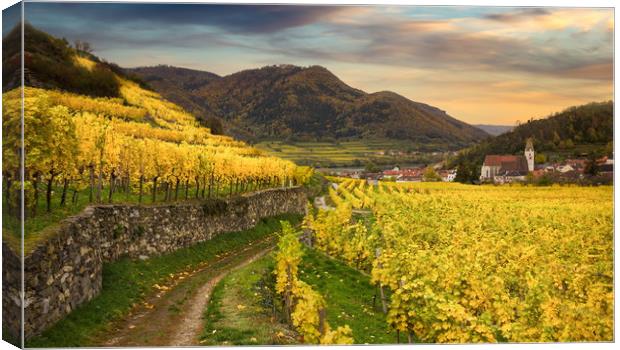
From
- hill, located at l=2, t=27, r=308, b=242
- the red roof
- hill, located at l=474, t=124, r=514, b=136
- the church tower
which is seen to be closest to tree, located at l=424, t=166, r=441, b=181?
the red roof

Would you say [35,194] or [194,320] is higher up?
[35,194]

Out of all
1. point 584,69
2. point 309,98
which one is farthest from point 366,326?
point 584,69

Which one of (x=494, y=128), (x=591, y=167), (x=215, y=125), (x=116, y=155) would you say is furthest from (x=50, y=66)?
(x=591, y=167)

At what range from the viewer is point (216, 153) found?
92.7ft

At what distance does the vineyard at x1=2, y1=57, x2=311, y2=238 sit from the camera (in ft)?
42.4

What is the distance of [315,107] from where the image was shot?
54.9ft

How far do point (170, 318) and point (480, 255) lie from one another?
691cm

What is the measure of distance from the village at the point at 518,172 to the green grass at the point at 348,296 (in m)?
2.34

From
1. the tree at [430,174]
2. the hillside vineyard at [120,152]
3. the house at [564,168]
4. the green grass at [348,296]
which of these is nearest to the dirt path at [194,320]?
the green grass at [348,296]

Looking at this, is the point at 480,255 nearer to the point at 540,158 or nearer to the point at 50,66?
the point at 540,158

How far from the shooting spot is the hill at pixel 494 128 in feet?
50.2

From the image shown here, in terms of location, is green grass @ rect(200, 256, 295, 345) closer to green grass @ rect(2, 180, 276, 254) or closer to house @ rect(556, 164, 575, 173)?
green grass @ rect(2, 180, 276, 254)

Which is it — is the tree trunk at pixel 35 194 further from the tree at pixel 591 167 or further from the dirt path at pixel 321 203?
the tree at pixel 591 167

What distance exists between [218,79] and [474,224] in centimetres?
716
